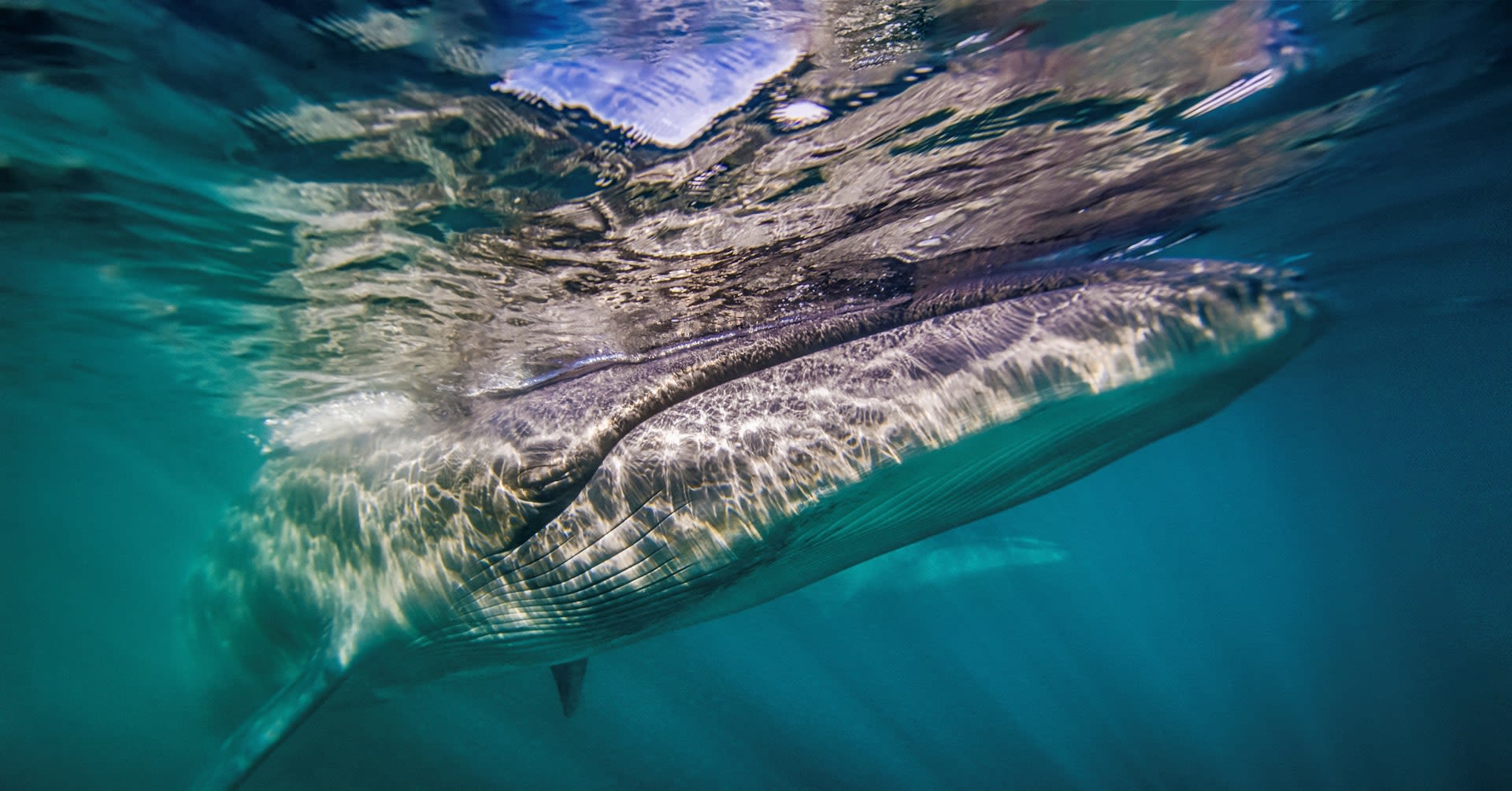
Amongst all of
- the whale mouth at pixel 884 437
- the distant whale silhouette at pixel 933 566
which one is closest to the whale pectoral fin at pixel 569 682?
the whale mouth at pixel 884 437

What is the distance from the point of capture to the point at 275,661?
7441 mm

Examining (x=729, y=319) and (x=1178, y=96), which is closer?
(x=1178, y=96)

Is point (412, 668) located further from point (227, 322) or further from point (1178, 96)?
point (1178, 96)

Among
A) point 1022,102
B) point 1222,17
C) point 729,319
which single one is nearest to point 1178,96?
point 1222,17

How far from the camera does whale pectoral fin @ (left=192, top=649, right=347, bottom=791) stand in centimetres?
534

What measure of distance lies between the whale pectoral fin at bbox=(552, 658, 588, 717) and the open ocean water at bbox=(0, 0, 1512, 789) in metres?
0.98

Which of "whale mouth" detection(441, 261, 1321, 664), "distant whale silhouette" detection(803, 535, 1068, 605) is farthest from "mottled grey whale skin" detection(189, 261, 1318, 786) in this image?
"distant whale silhouette" detection(803, 535, 1068, 605)

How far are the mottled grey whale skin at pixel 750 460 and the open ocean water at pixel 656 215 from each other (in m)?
0.79

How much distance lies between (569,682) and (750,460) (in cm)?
526

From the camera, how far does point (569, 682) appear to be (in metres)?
7.25

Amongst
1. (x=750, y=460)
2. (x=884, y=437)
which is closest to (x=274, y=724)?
(x=750, y=460)

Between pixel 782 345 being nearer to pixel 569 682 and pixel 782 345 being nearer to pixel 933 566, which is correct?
pixel 569 682

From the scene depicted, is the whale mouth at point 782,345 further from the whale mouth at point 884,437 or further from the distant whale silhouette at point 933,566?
the distant whale silhouette at point 933,566

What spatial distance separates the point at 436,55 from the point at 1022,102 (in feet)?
13.8
